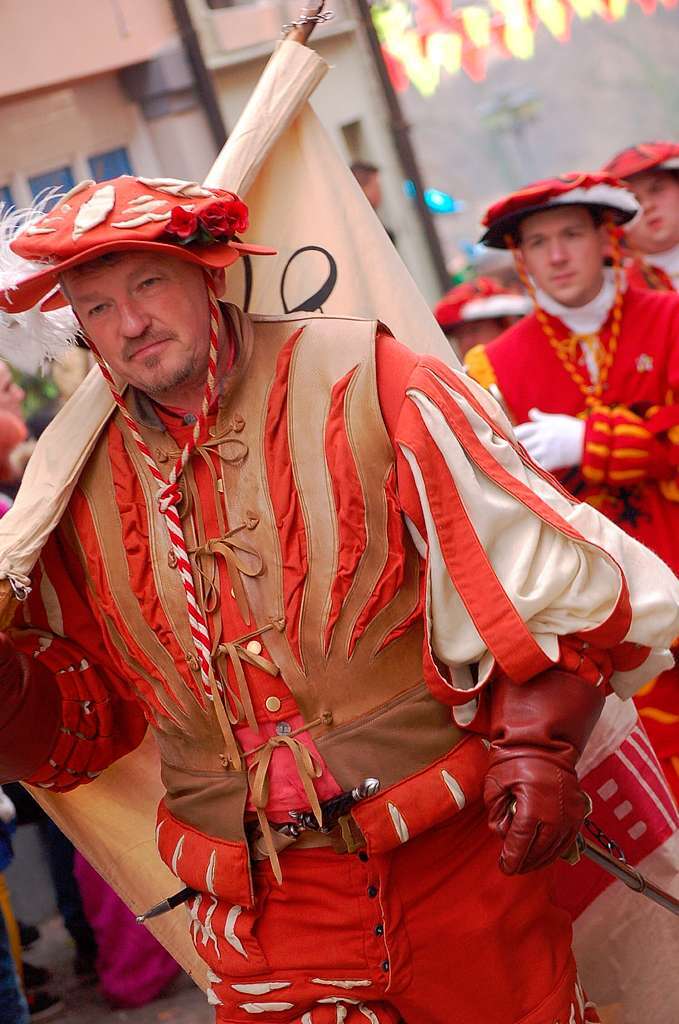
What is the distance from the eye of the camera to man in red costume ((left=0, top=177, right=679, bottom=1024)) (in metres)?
2.40

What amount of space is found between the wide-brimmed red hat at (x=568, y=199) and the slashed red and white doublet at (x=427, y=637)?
4.53 ft

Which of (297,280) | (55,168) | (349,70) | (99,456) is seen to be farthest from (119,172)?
(99,456)

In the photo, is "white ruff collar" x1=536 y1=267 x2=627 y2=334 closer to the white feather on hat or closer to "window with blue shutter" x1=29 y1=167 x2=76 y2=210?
the white feather on hat

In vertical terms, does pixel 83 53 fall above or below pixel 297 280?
above

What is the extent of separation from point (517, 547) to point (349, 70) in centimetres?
572

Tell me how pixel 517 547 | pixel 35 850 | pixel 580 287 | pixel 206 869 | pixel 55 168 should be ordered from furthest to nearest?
pixel 55 168 < pixel 35 850 < pixel 580 287 < pixel 206 869 < pixel 517 547

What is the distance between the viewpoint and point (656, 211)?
5.09m

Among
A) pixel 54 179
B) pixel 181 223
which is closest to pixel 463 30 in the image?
pixel 54 179

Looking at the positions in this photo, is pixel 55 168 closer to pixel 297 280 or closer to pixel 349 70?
pixel 349 70

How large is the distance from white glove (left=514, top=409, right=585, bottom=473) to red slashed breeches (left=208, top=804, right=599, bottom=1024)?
142cm

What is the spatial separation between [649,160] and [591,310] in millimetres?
1373

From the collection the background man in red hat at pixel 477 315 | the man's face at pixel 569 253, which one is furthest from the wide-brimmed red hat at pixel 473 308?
the man's face at pixel 569 253

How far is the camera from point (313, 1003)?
8.29ft

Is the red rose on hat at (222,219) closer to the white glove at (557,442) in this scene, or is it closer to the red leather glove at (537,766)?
the red leather glove at (537,766)
